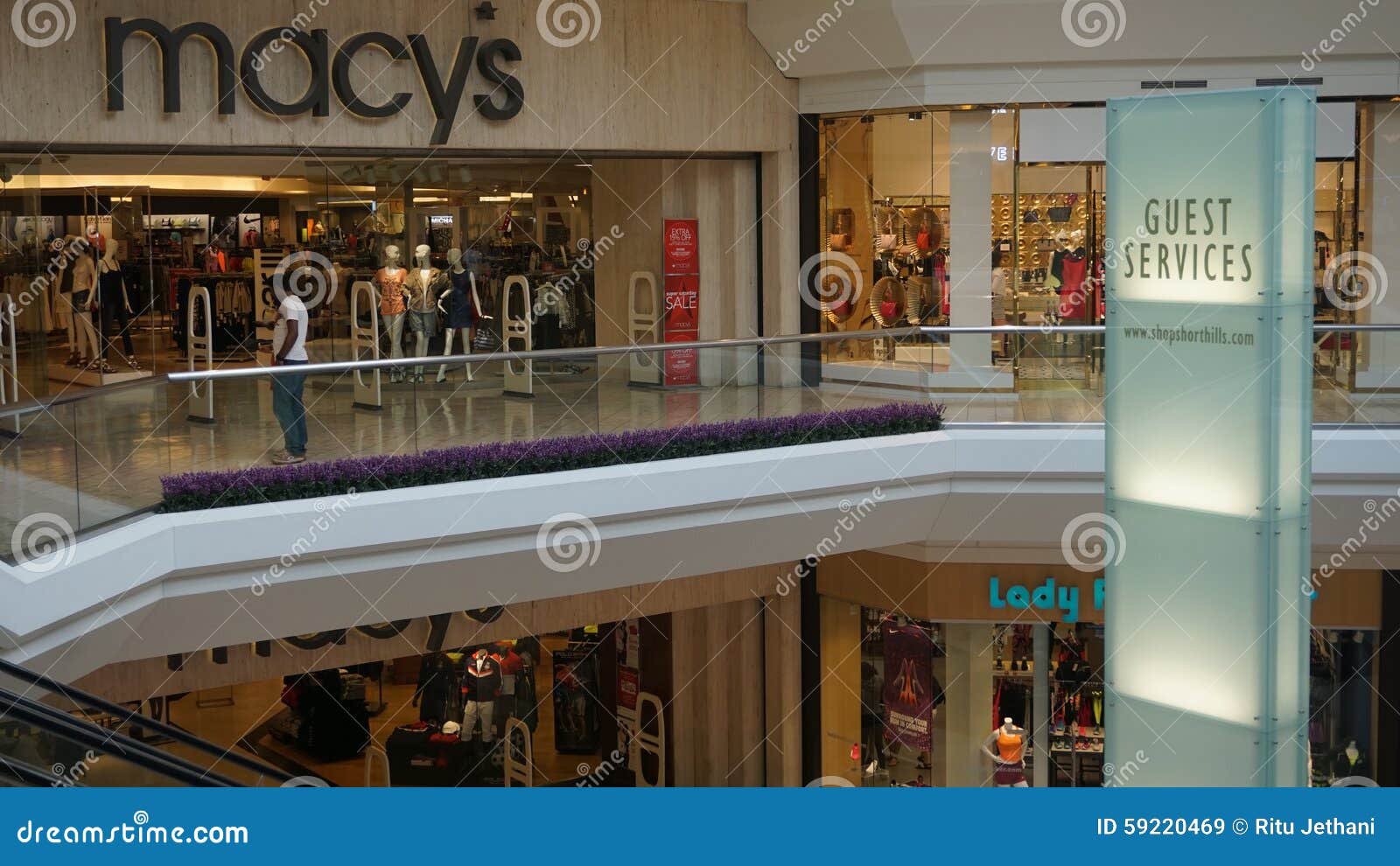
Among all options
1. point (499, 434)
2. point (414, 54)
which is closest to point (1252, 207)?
point (499, 434)

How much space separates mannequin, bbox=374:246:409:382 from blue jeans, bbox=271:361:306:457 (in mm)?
5252

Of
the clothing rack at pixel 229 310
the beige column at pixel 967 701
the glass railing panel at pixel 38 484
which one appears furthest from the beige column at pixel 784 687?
the glass railing panel at pixel 38 484

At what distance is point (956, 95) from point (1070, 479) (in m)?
4.41

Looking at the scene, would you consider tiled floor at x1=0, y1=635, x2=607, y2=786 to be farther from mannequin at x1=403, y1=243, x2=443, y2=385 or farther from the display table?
mannequin at x1=403, y1=243, x2=443, y2=385

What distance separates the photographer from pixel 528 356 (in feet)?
36.2

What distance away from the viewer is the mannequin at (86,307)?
Answer: 1502cm

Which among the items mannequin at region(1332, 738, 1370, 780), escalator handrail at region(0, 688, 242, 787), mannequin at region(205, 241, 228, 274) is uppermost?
mannequin at region(205, 241, 228, 274)

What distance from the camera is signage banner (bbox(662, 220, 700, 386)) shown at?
1647cm

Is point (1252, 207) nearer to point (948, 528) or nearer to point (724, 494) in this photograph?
point (724, 494)

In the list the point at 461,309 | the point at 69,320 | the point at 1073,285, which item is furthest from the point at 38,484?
the point at 1073,285

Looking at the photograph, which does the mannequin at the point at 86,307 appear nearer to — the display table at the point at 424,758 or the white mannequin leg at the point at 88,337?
the white mannequin leg at the point at 88,337

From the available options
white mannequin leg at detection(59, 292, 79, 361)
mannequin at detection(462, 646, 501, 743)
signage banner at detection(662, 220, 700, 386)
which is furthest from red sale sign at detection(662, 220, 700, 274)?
white mannequin leg at detection(59, 292, 79, 361)

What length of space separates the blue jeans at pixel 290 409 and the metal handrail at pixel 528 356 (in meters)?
0.06

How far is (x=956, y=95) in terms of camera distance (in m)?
15.2
